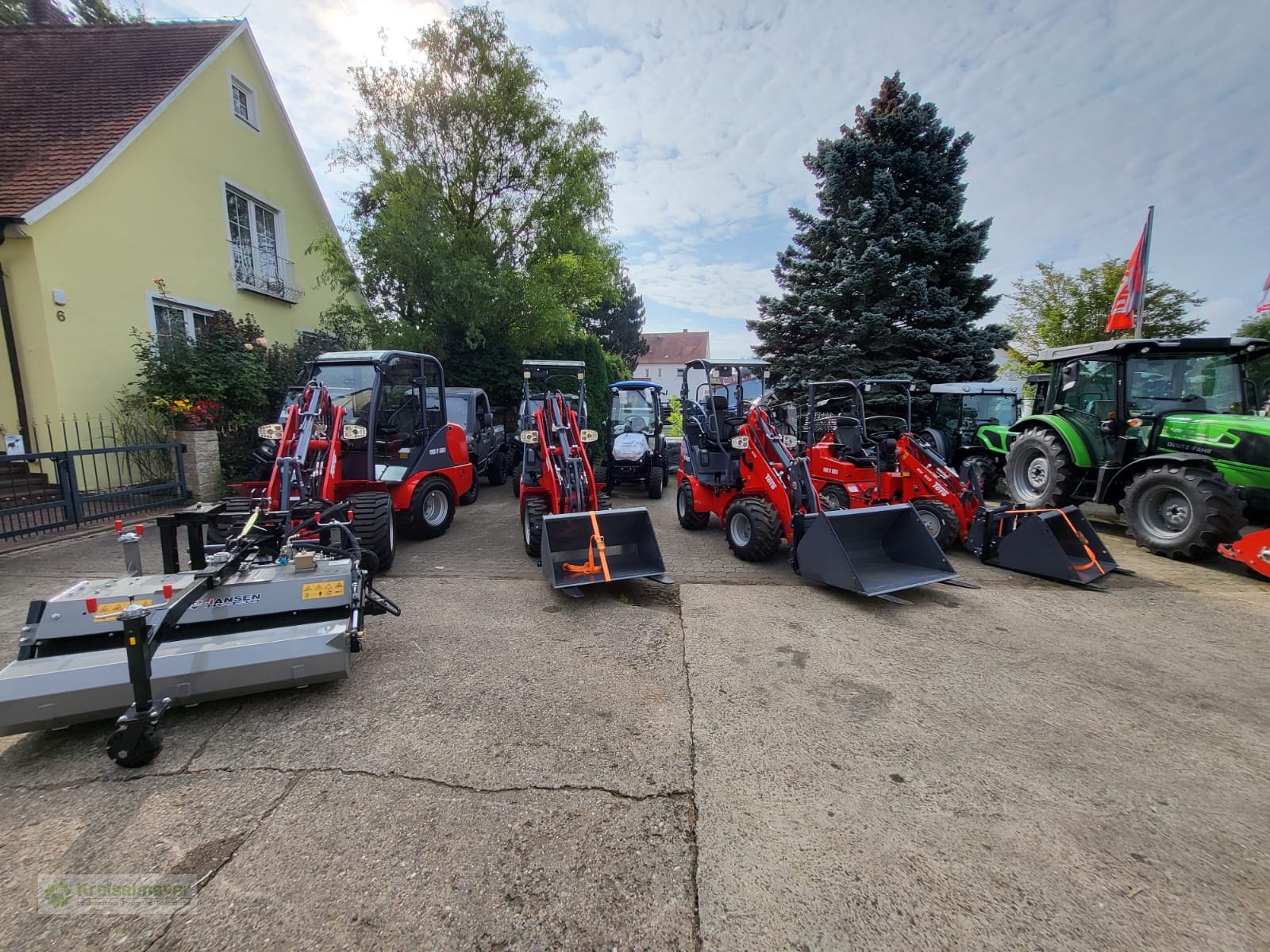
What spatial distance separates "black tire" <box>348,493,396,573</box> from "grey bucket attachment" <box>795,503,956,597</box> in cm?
396

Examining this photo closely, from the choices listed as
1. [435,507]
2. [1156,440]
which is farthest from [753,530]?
[1156,440]

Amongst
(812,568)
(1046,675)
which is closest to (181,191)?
(812,568)

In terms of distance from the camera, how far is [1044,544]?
205 inches

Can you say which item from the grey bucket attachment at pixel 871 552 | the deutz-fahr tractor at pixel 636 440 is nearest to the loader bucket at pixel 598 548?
the grey bucket attachment at pixel 871 552

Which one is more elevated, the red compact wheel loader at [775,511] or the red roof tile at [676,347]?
the red roof tile at [676,347]

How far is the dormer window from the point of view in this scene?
11594mm

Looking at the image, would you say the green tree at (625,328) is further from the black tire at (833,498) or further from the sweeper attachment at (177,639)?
the sweeper attachment at (177,639)

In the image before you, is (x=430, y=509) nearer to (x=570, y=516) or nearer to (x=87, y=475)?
(x=570, y=516)

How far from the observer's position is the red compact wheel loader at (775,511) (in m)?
4.79

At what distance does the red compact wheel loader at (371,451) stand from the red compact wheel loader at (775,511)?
132 inches

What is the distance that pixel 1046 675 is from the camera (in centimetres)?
344

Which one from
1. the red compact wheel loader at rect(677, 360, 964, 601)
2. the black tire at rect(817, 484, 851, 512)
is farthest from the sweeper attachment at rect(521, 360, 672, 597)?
the black tire at rect(817, 484, 851, 512)

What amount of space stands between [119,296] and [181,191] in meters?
2.66

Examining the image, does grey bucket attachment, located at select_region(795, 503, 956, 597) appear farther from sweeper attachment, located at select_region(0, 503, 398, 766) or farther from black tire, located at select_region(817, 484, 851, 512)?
sweeper attachment, located at select_region(0, 503, 398, 766)
